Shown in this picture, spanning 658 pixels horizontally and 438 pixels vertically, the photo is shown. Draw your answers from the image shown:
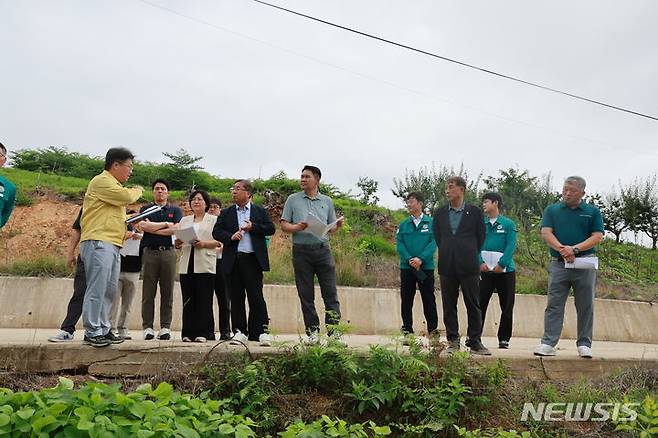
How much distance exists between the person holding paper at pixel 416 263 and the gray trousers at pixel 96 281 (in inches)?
125

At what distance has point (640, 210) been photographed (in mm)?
22156

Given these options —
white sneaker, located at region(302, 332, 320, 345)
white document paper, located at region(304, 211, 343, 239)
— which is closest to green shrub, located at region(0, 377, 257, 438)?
white sneaker, located at region(302, 332, 320, 345)

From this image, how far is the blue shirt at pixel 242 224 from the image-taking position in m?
6.25

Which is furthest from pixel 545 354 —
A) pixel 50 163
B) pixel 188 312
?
pixel 50 163

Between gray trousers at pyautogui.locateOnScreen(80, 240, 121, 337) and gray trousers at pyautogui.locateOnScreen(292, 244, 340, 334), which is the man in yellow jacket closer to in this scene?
gray trousers at pyautogui.locateOnScreen(80, 240, 121, 337)

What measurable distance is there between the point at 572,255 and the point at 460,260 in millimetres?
1066

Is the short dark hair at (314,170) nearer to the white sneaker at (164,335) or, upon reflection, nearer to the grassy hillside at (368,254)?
the white sneaker at (164,335)

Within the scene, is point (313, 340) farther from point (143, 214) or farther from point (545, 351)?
point (545, 351)

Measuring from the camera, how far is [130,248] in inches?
259

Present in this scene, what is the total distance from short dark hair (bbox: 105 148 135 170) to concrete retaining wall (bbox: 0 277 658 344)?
401cm

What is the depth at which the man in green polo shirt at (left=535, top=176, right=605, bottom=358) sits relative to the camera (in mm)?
6066

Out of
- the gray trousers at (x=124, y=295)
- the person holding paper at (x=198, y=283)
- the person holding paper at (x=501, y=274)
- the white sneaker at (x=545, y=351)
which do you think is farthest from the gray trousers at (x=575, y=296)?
the gray trousers at (x=124, y=295)

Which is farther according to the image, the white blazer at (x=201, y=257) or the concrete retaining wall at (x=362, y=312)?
the concrete retaining wall at (x=362, y=312)

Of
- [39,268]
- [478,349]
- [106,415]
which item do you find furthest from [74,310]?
[39,268]
